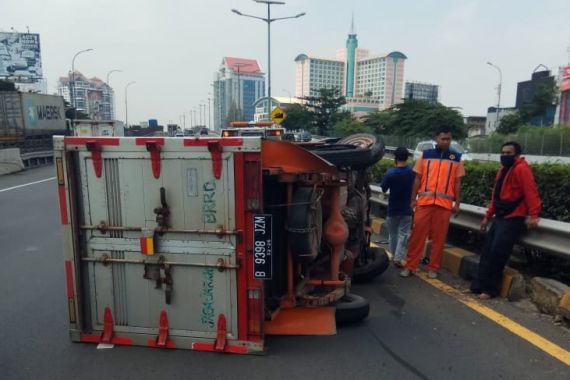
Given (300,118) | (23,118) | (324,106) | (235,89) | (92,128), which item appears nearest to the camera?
(92,128)

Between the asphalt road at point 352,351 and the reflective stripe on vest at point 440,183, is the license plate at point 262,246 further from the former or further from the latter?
the reflective stripe on vest at point 440,183

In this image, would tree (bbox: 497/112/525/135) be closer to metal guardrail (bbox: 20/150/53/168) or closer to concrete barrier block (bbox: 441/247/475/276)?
metal guardrail (bbox: 20/150/53/168)

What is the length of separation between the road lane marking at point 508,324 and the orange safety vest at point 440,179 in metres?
0.92

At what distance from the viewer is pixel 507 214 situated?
4562mm

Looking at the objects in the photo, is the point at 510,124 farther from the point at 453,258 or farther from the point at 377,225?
the point at 453,258

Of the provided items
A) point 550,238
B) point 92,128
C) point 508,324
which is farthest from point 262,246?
point 92,128

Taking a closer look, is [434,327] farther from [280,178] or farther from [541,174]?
[541,174]

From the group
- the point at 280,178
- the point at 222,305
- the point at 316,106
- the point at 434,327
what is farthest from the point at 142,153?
the point at 316,106

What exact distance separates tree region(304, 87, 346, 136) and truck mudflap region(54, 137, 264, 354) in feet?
155

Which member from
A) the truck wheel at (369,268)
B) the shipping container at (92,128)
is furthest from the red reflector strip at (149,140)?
the shipping container at (92,128)

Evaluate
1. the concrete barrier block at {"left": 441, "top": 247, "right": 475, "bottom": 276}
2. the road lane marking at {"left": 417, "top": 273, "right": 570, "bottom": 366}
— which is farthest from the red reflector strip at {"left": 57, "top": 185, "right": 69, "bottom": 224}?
the concrete barrier block at {"left": 441, "top": 247, "right": 475, "bottom": 276}

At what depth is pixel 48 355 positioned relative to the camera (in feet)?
11.8

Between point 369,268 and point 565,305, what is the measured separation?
6.33 feet

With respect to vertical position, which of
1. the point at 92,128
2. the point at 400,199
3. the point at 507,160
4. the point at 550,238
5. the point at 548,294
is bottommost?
the point at 548,294
